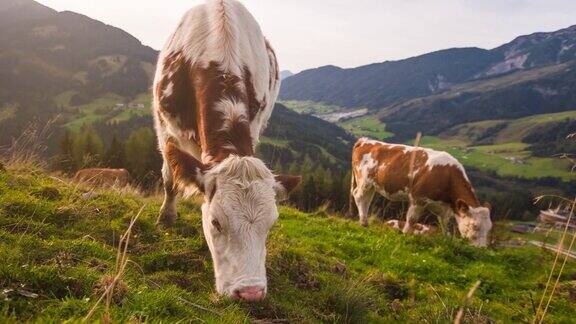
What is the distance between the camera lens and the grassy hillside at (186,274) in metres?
3.63

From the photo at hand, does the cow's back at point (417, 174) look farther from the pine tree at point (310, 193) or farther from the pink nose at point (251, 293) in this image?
the pine tree at point (310, 193)

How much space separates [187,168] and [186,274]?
1265mm

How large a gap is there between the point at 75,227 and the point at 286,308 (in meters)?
2.85

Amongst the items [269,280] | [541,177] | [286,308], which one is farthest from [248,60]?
[541,177]

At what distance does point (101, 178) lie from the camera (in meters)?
10.4

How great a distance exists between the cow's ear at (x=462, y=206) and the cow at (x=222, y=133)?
872 cm

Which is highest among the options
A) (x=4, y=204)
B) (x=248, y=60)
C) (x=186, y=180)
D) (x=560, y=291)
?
(x=248, y=60)

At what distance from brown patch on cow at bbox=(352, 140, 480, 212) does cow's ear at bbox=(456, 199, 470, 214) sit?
10 cm

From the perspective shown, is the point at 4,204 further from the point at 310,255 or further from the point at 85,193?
the point at 310,255

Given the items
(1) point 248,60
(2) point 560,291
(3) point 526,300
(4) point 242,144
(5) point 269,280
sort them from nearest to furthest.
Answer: (4) point 242,144 → (5) point 269,280 → (1) point 248,60 → (3) point 526,300 → (2) point 560,291

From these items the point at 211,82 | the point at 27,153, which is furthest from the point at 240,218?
the point at 27,153

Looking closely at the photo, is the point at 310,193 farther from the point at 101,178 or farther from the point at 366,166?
the point at 101,178

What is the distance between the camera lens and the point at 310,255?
7.69m

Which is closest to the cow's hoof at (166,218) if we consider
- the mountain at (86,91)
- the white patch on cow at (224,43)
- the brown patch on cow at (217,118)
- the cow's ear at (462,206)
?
the white patch on cow at (224,43)
